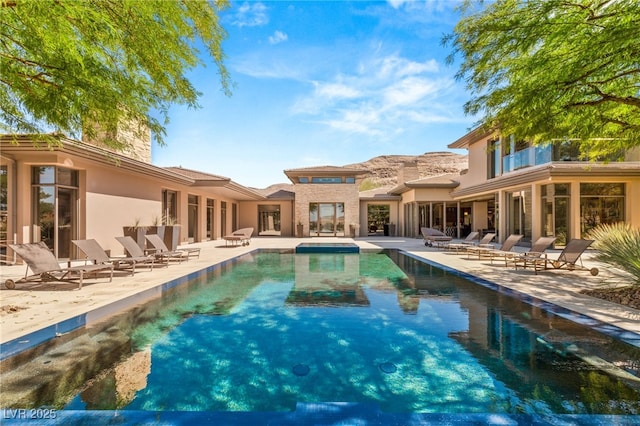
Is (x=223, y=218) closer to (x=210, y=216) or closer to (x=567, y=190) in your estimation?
(x=210, y=216)

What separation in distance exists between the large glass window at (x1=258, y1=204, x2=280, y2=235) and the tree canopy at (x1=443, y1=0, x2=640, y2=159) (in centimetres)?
2089

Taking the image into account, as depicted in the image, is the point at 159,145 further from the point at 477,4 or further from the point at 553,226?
the point at 553,226

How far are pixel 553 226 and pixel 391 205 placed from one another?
43.6ft

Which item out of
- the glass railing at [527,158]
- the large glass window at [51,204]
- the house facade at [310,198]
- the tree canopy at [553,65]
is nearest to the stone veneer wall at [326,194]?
the house facade at [310,198]

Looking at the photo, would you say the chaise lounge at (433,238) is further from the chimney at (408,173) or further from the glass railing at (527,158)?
the chimney at (408,173)

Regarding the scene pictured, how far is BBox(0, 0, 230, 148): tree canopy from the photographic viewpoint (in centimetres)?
397

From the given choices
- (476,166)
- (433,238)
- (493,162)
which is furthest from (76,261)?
(476,166)

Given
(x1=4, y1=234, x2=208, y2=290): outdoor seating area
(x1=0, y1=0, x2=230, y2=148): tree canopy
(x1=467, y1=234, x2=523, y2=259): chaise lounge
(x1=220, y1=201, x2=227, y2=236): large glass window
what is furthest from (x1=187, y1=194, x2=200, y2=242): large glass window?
(x1=467, y1=234, x2=523, y2=259): chaise lounge

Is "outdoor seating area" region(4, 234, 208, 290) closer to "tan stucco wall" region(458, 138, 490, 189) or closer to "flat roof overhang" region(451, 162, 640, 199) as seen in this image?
"flat roof overhang" region(451, 162, 640, 199)

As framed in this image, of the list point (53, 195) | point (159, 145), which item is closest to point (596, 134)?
point (159, 145)

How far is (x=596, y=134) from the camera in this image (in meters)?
8.05

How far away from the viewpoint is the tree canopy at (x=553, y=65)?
18.1 feet

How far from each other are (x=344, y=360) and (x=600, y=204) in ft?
54.2

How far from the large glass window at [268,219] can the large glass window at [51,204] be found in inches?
676
